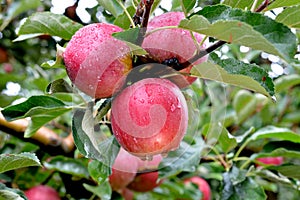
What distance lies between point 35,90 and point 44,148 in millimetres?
180

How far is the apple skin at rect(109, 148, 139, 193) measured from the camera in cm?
94

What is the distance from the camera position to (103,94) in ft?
2.09

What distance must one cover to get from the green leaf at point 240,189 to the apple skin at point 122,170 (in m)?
0.20

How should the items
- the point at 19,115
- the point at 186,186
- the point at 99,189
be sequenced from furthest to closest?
the point at 186,186, the point at 99,189, the point at 19,115

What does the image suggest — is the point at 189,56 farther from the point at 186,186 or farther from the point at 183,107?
the point at 186,186

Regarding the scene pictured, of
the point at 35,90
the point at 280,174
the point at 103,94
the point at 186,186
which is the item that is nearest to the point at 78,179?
the point at 35,90

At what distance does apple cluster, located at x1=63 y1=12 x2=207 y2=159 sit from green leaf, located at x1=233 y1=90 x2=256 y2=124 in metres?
1.08

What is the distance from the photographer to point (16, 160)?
26.3 inches

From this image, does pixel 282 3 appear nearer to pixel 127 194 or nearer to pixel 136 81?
pixel 136 81

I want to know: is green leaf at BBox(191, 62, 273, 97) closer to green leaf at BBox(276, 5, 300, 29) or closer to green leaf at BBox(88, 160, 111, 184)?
green leaf at BBox(276, 5, 300, 29)

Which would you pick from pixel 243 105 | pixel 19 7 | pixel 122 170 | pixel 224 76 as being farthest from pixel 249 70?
pixel 243 105

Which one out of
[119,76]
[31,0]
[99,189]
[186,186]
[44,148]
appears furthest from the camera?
[186,186]

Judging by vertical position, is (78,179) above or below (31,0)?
below

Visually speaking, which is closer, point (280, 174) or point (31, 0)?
point (280, 174)
